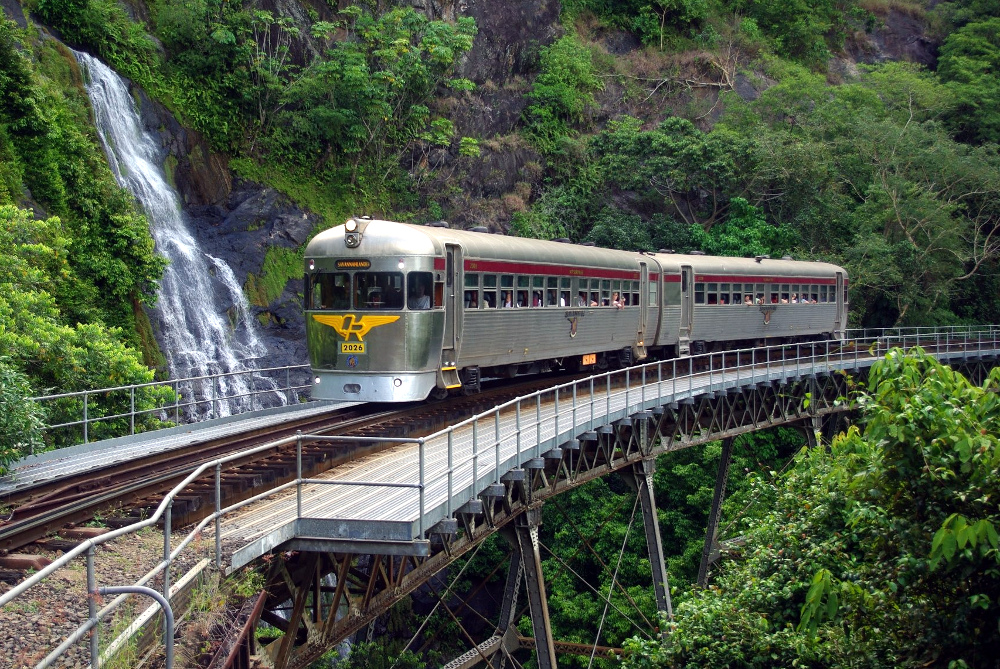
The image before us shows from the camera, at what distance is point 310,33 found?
121ft

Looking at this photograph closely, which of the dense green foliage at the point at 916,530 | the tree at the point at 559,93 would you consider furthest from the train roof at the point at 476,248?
the tree at the point at 559,93

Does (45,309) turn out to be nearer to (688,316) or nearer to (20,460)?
(20,460)

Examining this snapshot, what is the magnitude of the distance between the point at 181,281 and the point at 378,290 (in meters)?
14.7

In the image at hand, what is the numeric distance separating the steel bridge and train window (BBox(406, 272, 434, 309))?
2.17 metres

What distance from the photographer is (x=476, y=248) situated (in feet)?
59.2

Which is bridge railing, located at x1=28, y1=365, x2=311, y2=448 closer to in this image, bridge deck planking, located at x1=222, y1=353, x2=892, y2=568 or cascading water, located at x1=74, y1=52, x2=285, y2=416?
cascading water, located at x1=74, y1=52, x2=285, y2=416

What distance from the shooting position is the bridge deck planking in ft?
31.4

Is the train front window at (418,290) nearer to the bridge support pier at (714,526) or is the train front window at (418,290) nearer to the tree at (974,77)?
the bridge support pier at (714,526)

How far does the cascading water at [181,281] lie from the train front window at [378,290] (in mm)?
12184

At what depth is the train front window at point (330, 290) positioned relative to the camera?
16516 millimetres

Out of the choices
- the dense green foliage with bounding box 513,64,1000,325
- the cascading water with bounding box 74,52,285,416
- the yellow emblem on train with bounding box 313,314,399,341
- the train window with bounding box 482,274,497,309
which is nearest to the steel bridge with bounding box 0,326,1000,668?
the train window with bounding box 482,274,497,309

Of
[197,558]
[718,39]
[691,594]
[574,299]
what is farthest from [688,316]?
[718,39]

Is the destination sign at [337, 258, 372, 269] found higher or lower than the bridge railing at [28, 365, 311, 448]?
higher

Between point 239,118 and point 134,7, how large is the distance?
5077 mm
